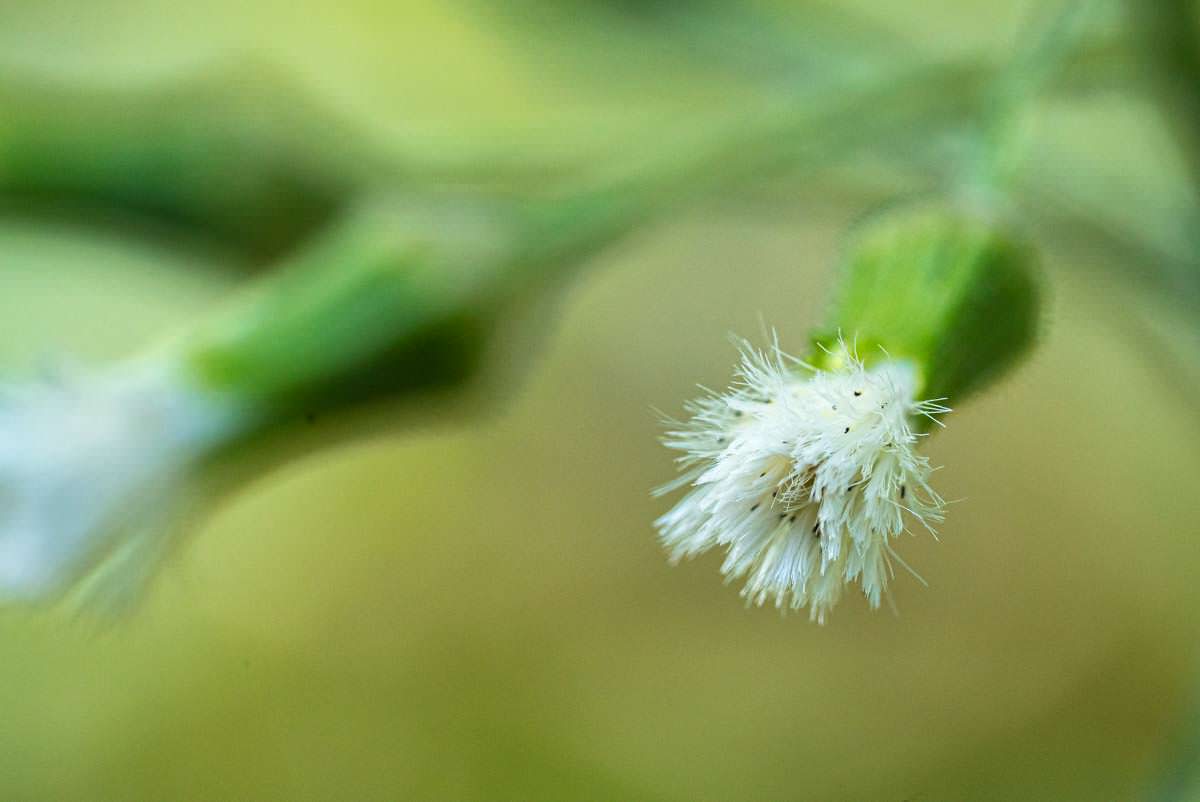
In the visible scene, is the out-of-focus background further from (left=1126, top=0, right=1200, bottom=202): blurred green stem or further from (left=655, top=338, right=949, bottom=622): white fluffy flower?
→ (left=655, top=338, right=949, bottom=622): white fluffy flower

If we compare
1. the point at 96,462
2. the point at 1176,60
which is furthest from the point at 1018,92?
the point at 96,462

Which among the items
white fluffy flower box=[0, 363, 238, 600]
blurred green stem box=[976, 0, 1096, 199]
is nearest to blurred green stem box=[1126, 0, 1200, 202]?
blurred green stem box=[976, 0, 1096, 199]

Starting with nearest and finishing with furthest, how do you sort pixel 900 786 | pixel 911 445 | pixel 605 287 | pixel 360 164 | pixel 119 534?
pixel 911 445, pixel 119 534, pixel 360 164, pixel 900 786, pixel 605 287

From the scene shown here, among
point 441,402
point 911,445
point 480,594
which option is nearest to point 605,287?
point 480,594

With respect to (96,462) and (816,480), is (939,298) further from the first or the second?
(96,462)

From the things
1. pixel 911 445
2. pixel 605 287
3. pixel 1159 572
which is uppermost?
pixel 605 287

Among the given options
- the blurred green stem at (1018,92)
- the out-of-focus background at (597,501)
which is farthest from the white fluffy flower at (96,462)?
the blurred green stem at (1018,92)

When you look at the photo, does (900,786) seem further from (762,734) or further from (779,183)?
(779,183)

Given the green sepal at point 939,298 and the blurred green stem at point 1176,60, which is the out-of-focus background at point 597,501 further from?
the green sepal at point 939,298
